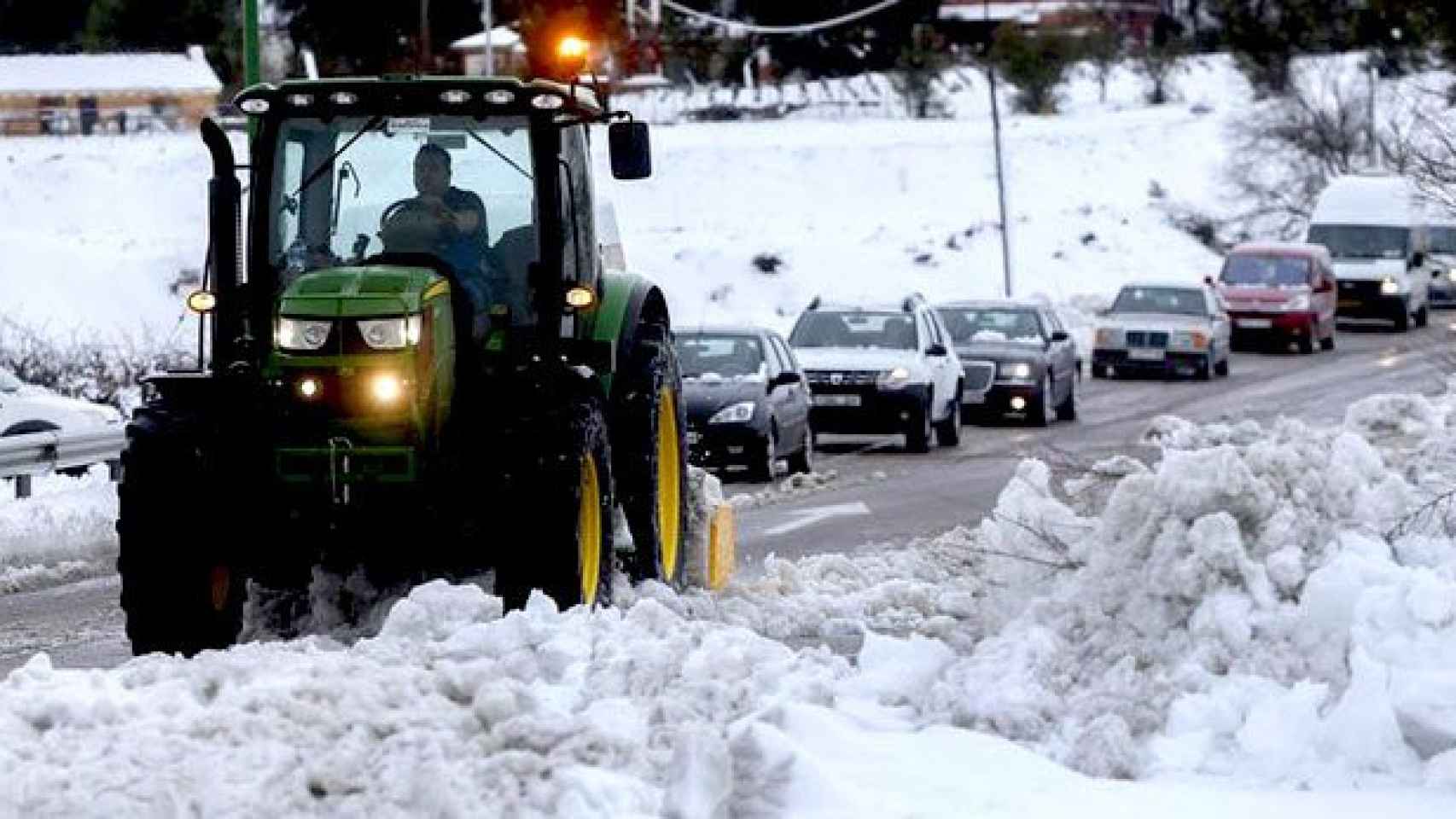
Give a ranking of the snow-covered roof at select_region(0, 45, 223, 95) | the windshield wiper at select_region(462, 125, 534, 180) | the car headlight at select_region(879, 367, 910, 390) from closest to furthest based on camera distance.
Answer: the windshield wiper at select_region(462, 125, 534, 180), the car headlight at select_region(879, 367, 910, 390), the snow-covered roof at select_region(0, 45, 223, 95)

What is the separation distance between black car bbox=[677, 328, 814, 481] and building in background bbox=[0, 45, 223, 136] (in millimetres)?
53042

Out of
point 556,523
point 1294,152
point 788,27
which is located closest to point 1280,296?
point 1294,152

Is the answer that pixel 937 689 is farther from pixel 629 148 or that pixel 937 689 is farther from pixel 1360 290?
pixel 1360 290

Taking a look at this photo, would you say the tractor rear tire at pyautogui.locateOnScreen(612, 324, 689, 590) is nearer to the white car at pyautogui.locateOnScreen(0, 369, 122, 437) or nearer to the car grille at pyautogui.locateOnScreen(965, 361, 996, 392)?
the white car at pyautogui.locateOnScreen(0, 369, 122, 437)

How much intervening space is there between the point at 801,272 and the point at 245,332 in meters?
51.0

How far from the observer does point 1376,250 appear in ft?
194

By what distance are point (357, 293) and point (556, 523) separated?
1367mm

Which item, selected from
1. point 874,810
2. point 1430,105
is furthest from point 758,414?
point 874,810

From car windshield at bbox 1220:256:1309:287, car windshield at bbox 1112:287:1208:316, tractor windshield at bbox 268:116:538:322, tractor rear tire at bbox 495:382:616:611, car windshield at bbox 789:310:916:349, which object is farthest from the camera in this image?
car windshield at bbox 1220:256:1309:287

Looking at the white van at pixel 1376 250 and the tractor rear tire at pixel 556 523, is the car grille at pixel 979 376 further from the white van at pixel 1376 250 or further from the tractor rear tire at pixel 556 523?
the tractor rear tire at pixel 556 523

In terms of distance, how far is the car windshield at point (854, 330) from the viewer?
32.7 meters

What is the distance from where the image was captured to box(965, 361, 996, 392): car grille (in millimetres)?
36531

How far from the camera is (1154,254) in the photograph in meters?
72.4

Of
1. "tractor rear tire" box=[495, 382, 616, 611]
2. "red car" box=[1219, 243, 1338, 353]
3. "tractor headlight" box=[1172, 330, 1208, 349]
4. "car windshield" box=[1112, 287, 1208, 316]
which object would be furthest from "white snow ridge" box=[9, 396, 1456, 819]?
"red car" box=[1219, 243, 1338, 353]
